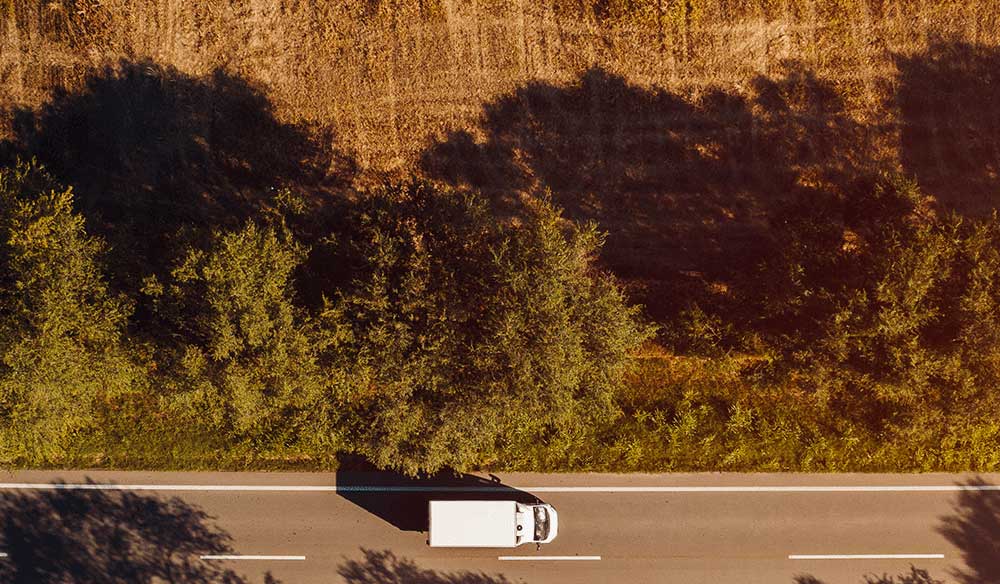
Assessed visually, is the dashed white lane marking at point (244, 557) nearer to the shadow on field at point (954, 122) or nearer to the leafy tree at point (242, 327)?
the leafy tree at point (242, 327)

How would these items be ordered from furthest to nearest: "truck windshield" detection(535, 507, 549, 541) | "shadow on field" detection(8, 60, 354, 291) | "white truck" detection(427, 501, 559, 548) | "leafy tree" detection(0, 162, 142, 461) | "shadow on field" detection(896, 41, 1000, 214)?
"shadow on field" detection(8, 60, 354, 291), "shadow on field" detection(896, 41, 1000, 214), "truck windshield" detection(535, 507, 549, 541), "white truck" detection(427, 501, 559, 548), "leafy tree" detection(0, 162, 142, 461)

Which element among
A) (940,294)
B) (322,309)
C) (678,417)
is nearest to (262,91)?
(322,309)

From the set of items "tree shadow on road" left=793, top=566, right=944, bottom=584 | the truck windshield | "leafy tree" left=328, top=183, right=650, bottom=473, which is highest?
"leafy tree" left=328, top=183, right=650, bottom=473

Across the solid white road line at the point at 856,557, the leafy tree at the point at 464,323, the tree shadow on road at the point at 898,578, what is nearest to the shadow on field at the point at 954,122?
the solid white road line at the point at 856,557

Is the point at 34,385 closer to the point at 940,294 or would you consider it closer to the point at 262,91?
the point at 262,91

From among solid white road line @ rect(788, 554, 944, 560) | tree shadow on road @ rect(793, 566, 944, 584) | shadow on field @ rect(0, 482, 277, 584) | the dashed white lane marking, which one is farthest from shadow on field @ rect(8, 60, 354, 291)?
tree shadow on road @ rect(793, 566, 944, 584)

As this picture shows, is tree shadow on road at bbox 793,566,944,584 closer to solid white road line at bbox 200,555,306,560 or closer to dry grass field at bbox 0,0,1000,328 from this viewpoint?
dry grass field at bbox 0,0,1000,328

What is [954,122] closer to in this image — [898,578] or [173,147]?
[898,578]

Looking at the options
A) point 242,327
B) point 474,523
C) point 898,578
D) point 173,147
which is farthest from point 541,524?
point 173,147
